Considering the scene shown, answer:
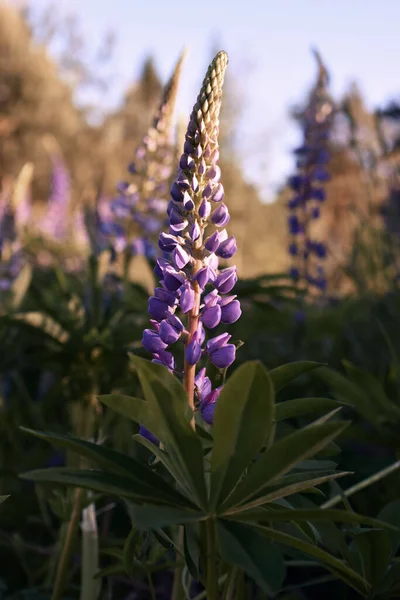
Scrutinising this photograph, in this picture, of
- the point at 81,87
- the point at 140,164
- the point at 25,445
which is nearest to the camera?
the point at 25,445

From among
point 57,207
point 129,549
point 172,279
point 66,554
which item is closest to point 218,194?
point 172,279

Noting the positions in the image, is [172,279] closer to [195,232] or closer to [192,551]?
[195,232]

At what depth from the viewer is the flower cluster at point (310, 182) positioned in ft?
10.2

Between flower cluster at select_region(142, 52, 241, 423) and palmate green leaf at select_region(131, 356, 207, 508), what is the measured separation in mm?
114

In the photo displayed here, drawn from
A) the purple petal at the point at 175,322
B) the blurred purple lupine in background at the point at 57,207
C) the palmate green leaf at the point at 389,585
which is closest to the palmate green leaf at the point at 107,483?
the purple petal at the point at 175,322

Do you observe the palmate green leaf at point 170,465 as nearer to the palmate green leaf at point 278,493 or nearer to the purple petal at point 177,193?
the palmate green leaf at point 278,493

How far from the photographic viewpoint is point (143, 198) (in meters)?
2.46

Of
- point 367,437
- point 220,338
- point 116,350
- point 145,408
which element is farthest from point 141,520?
point 116,350

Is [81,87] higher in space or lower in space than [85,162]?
higher

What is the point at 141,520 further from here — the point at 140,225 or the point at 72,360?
the point at 140,225

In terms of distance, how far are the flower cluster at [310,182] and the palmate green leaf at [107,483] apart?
7.90 feet

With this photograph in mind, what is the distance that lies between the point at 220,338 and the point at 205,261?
0.10m

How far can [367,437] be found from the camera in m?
1.40

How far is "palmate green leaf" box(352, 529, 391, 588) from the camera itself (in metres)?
0.95
